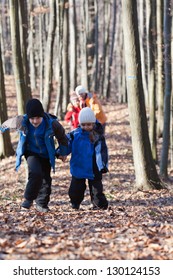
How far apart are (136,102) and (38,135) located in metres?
2.62

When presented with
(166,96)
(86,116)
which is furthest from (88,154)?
(166,96)

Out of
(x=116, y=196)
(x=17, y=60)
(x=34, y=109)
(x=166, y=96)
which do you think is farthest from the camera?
(x=166, y=96)

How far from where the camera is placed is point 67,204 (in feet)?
30.7

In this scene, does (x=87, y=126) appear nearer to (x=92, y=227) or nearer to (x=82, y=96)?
(x=92, y=227)

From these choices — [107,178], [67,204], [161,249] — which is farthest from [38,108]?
[107,178]

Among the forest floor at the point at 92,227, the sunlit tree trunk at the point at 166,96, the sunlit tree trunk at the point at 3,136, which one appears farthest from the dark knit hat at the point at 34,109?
the sunlit tree trunk at the point at 3,136

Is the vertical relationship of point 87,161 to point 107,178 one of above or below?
above

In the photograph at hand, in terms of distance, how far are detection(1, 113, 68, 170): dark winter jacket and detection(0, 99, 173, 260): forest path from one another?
967 mm

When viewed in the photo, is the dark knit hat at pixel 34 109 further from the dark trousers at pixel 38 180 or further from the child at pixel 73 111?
the child at pixel 73 111

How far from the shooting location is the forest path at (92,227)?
5234mm

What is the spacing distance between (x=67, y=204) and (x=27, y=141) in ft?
6.70

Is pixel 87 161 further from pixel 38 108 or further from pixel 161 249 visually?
pixel 161 249

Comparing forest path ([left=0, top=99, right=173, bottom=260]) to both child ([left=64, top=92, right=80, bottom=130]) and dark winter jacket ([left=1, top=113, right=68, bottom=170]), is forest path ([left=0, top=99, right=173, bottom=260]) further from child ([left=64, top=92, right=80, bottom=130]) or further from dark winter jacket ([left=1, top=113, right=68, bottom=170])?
child ([left=64, top=92, right=80, bottom=130])

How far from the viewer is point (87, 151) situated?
801 cm
